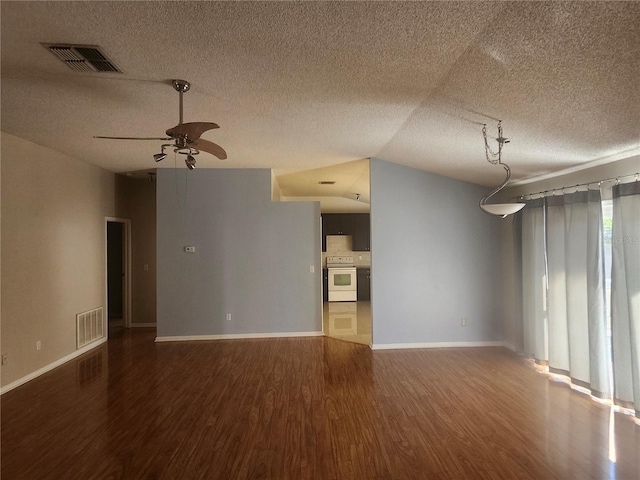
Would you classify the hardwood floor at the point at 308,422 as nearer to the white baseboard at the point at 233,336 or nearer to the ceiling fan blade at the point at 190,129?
the white baseboard at the point at 233,336

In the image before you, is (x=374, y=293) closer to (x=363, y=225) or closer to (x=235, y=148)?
(x=235, y=148)

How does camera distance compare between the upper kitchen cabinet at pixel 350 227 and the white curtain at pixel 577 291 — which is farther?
the upper kitchen cabinet at pixel 350 227

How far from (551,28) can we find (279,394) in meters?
3.52

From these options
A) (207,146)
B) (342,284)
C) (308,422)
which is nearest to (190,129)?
(207,146)

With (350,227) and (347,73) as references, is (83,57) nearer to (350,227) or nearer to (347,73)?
(347,73)

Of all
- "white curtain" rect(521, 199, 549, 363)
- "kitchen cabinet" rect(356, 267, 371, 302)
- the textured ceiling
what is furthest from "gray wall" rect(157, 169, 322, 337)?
"kitchen cabinet" rect(356, 267, 371, 302)

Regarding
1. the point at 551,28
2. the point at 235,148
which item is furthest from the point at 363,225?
the point at 551,28

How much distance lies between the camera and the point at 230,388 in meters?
3.69

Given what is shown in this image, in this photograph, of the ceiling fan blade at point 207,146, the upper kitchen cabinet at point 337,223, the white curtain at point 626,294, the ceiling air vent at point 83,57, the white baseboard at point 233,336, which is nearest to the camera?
the ceiling air vent at point 83,57

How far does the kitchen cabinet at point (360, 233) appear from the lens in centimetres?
950

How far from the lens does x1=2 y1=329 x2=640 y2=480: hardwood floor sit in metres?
2.36

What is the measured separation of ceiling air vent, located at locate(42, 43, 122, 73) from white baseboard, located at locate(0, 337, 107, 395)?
3.44 m

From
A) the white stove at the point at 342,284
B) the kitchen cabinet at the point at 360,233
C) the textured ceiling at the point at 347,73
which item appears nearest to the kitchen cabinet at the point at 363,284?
the white stove at the point at 342,284

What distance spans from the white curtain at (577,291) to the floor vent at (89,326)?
20.1ft
